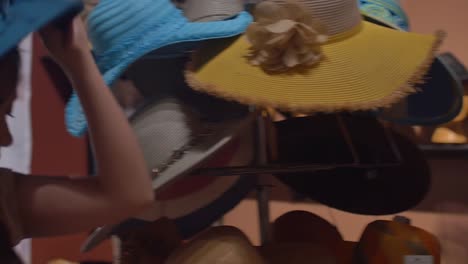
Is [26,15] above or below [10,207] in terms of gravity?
above

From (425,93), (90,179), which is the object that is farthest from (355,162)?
(90,179)

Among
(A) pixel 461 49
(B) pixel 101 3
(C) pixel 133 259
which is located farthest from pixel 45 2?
(A) pixel 461 49

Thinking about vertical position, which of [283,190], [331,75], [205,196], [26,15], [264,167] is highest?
[26,15]

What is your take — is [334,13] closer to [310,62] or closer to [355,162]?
[310,62]

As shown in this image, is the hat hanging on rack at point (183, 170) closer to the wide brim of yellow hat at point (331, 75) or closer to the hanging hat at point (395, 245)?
the wide brim of yellow hat at point (331, 75)

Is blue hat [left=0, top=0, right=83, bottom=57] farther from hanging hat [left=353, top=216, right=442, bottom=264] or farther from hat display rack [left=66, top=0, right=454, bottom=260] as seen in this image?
hanging hat [left=353, top=216, right=442, bottom=264]

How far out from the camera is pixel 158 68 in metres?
0.66

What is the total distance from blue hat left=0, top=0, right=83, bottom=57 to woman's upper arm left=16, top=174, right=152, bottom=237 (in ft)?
0.44

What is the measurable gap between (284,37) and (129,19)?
160 millimetres

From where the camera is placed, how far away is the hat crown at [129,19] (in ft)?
1.88

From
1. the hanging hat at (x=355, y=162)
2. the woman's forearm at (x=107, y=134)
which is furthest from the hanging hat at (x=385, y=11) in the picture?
the woman's forearm at (x=107, y=134)

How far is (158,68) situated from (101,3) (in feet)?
0.33

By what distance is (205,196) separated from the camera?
2.57 feet

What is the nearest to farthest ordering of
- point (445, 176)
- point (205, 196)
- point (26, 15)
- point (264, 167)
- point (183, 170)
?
1. point (26, 15)
2. point (183, 170)
3. point (264, 167)
4. point (205, 196)
5. point (445, 176)
